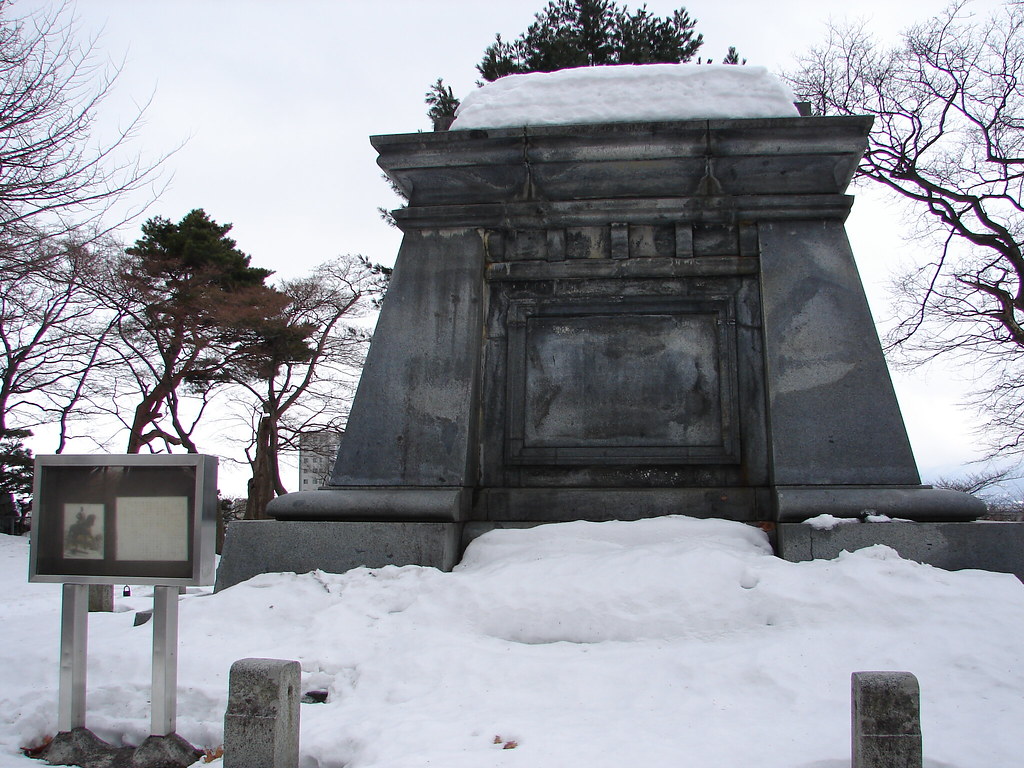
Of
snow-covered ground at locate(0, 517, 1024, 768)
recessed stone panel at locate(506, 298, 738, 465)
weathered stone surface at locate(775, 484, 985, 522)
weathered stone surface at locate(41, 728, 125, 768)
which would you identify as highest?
recessed stone panel at locate(506, 298, 738, 465)

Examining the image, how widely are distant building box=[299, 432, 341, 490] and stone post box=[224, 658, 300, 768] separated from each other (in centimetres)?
2014

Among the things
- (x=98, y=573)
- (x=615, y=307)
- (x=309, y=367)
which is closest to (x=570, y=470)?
(x=615, y=307)

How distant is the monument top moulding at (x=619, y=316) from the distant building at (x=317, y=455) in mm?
17181

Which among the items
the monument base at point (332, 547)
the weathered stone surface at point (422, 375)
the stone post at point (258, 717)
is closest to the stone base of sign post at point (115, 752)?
the stone post at point (258, 717)

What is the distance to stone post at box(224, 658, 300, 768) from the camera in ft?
8.50

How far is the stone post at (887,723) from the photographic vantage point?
240 cm

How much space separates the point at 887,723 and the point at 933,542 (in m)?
2.65

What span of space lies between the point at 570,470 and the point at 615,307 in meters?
1.26

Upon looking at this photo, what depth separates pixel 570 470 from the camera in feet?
19.0

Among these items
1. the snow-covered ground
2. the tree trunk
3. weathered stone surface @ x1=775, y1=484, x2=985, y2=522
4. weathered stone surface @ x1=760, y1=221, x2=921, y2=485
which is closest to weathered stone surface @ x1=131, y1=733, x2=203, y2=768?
the snow-covered ground

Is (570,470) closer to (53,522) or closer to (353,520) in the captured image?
(353,520)

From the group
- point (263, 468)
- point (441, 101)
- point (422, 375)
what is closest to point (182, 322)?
Answer: point (263, 468)

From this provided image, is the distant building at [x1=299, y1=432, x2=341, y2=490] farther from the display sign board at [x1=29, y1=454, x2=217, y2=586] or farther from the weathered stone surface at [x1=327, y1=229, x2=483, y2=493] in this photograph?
the display sign board at [x1=29, y1=454, x2=217, y2=586]

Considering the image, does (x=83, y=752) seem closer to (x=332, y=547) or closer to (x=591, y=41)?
(x=332, y=547)
